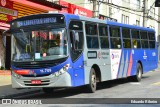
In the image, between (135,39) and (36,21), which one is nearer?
(36,21)

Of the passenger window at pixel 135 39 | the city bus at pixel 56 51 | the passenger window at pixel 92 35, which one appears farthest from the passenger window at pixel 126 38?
the passenger window at pixel 92 35

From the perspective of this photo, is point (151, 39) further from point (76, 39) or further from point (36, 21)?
point (36, 21)

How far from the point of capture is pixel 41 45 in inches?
546

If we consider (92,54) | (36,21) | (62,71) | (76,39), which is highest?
(36,21)

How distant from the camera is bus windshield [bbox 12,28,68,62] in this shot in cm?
1371

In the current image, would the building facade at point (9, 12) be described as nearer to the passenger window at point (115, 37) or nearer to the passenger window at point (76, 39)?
the passenger window at point (115, 37)

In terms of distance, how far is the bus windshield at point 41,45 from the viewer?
45.0 ft

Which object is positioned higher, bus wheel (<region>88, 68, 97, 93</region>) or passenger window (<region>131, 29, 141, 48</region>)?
passenger window (<region>131, 29, 141, 48</region>)

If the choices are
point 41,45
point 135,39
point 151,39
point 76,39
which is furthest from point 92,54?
point 151,39

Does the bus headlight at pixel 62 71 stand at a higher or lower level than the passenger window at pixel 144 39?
lower

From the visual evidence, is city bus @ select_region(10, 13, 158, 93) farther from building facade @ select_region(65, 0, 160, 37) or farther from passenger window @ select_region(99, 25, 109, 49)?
building facade @ select_region(65, 0, 160, 37)

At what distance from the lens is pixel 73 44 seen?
1404cm

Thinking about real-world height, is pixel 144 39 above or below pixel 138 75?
above

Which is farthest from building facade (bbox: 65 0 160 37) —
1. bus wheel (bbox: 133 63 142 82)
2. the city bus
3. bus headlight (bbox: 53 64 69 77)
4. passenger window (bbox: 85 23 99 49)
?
bus headlight (bbox: 53 64 69 77)
